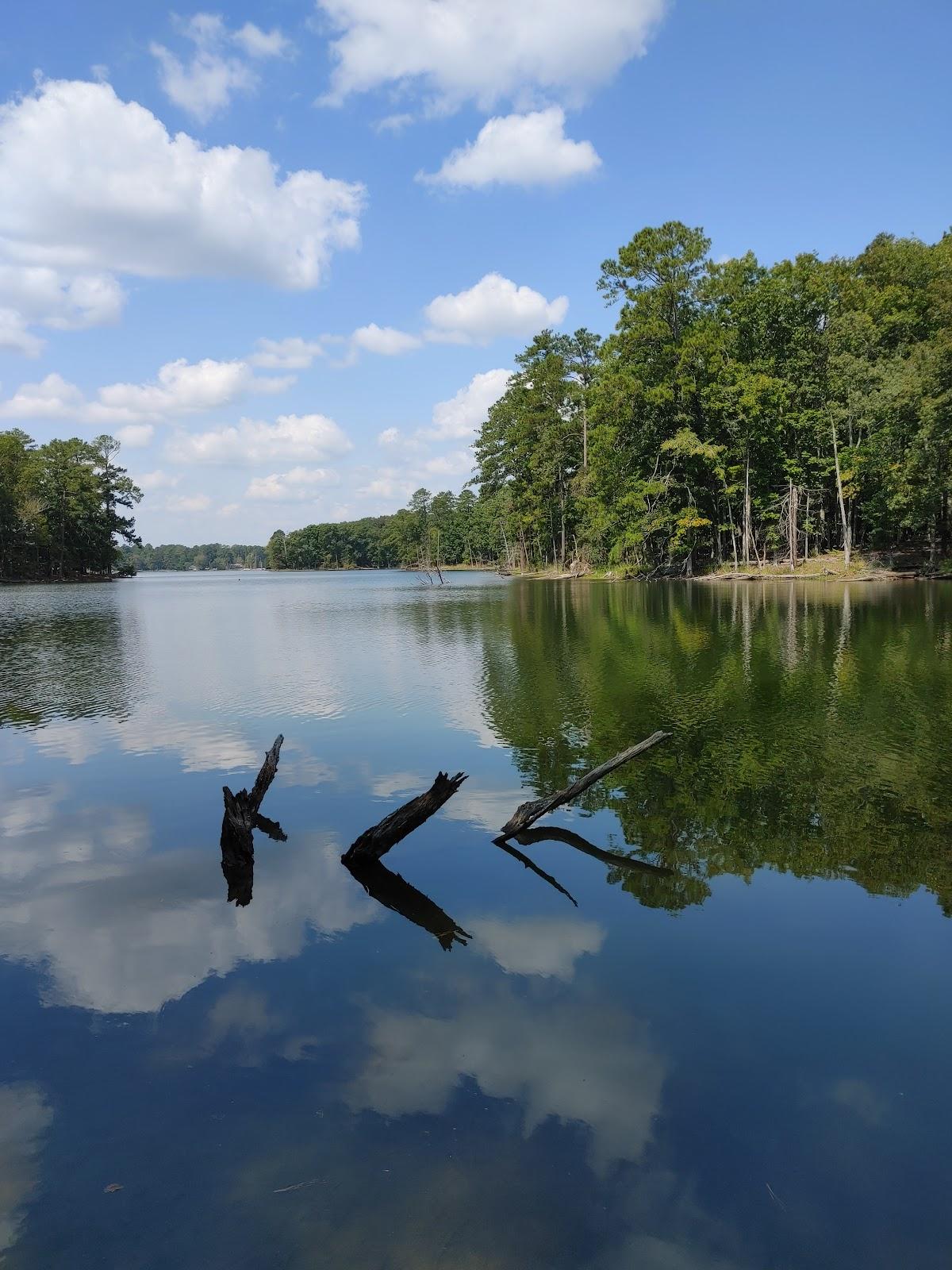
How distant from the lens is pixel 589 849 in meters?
10.2

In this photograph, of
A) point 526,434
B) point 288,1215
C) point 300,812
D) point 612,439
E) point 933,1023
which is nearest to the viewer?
point 288,1215

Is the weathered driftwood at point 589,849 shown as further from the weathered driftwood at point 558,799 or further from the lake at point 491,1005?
the weathered driftwood at point 558,799

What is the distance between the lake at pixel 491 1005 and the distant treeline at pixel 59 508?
96.2 m

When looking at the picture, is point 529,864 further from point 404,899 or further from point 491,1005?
point 491,1005

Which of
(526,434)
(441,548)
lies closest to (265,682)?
(526,434)

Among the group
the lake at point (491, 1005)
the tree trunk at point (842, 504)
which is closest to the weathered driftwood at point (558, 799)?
the lake at point (491, 1005)

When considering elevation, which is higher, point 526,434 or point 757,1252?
point 526,434

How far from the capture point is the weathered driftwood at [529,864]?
8.97 m

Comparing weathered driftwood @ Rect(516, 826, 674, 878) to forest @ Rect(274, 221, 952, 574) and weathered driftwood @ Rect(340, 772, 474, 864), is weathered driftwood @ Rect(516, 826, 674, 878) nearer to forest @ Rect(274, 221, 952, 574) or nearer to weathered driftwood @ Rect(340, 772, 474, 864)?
weathered driftwood @ Rect(340, 772, 474, 864)

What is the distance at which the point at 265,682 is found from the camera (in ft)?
73.9

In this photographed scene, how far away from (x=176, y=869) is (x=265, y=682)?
12929 mm

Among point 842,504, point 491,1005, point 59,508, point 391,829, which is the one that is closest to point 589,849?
point 391,829

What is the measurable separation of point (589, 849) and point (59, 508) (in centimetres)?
11148

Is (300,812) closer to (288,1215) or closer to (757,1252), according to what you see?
(288,1215)
